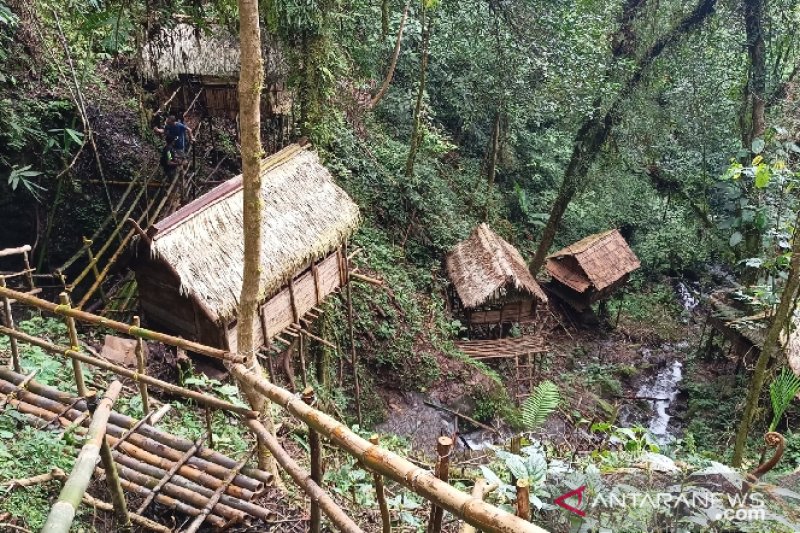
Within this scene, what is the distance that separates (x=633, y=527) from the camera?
2873 millimetres

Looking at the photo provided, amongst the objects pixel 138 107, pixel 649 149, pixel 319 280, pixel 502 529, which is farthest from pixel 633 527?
pixel 649 149

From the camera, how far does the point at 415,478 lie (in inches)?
96.8

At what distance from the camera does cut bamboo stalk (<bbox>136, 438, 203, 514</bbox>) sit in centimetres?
407

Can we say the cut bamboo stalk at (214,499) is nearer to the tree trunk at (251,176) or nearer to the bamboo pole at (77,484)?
the tree trunk at (251,176)

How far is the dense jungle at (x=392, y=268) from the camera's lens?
13.1 feet

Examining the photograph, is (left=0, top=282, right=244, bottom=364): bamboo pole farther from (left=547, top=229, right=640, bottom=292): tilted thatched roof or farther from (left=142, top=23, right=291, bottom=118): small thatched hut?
(left=547, top=229, right=640, bottom=292): tilted thatched roof

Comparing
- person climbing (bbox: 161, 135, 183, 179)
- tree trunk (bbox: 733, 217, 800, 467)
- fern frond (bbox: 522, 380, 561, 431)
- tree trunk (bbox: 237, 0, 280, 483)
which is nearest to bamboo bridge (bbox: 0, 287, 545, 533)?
tree trunk (bbox: 237, 0, 280, 483)

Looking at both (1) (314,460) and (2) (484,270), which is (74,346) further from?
(2) (484,270)

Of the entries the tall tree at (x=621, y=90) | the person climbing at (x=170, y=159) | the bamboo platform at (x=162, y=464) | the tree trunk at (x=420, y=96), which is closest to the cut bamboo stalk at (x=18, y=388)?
the bamboo platform at (x=162, y=464)

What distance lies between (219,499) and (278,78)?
9.12 meters

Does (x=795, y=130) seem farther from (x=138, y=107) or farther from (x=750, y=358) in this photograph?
(x=138, y=107)

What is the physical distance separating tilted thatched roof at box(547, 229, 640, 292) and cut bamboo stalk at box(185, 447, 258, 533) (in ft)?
43.5

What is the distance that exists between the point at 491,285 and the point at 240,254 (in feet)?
21.9

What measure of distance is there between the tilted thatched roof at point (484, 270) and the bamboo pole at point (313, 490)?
379 inches
